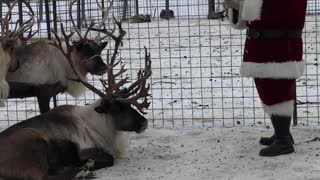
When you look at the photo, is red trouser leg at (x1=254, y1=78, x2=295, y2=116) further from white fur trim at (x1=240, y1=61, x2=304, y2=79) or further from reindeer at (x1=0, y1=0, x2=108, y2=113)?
reindeer at (x1=0, y1=0, x2=108, y2=113)

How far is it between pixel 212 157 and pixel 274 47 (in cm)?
100

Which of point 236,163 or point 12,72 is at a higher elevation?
point 12,72

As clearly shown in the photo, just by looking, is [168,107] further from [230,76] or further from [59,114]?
[59,114]

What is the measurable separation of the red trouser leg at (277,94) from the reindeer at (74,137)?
2.94ft

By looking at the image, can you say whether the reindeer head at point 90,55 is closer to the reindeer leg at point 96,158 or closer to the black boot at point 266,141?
the reindeer leg at point 96,158

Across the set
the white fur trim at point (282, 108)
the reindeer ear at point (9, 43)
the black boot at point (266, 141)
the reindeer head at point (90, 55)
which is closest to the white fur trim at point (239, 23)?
the white fur trim at point (282, 108)

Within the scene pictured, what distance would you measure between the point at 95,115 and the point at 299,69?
1.62 m

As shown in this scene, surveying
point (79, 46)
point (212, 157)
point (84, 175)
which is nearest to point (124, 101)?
point (84, 175)

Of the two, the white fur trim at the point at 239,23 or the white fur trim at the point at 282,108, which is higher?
the white fur trim at the point at 239,23

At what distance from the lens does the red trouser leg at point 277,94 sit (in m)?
5.01

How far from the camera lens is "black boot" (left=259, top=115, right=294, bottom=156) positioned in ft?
16.9

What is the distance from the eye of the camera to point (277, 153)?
16.8 ft

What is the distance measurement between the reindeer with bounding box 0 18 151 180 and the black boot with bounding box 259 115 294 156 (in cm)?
100

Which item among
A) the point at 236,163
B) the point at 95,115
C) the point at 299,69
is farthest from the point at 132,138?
the point at 299,69
